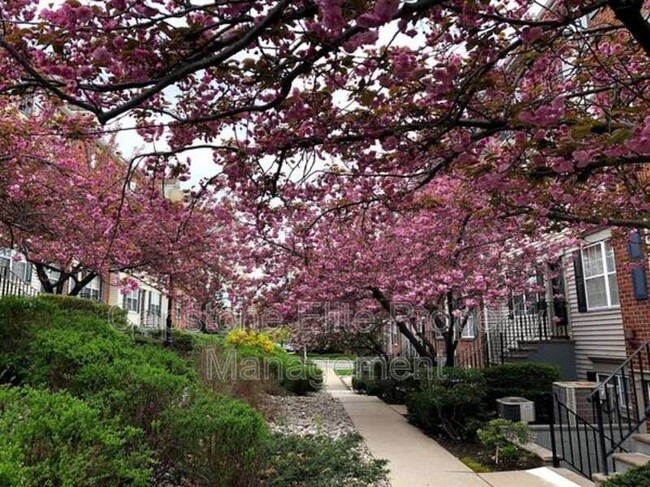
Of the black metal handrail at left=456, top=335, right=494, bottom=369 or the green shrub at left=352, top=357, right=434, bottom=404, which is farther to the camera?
the black metal handrail at left=456, top=335, right=494, bottom=369

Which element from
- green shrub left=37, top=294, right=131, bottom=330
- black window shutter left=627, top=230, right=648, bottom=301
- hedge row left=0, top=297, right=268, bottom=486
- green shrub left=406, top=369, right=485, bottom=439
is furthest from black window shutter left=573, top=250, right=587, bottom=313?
green shrub left=37, top=294, right=131, bottom=330

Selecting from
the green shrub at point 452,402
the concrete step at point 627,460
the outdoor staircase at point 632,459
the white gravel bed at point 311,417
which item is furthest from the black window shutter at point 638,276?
the white gravel bed at point 311,417

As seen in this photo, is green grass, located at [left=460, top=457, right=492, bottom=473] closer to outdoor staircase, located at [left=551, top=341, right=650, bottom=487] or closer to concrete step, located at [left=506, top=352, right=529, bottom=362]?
outdoor staircase, located at [left=551, top=341, right=650, bottom=487]

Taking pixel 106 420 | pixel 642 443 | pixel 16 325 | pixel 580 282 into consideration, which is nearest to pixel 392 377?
pixel 580 282

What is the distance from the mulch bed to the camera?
6.29 m

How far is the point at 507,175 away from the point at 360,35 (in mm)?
1722

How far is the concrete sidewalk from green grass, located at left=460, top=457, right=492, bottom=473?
0.34ft

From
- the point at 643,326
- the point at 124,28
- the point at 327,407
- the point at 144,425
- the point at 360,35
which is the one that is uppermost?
the point at 124,28

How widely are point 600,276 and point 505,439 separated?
20.4 ft

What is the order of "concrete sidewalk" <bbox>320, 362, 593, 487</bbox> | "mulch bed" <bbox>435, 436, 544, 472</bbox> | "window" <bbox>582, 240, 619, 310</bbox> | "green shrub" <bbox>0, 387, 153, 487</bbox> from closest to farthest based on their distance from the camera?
"green shrub" <bbox>0, 387, 153, 487</bbox>, "concrete sidewalk" <bbox>320, 362, 593, 487</bbox>, "mulch bed" <bbox>435, 436, 544, 472</bbox>, "window" <bbox>582, 240, 619, 310</bbox>

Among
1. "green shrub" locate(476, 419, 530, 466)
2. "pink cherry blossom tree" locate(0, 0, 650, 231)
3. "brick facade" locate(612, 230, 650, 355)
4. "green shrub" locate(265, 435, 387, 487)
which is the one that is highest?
"pink cherry blossom tree" locate(0, 0, 650, 231)

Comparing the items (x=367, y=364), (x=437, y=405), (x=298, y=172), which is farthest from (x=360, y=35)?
(x=367, y=364)

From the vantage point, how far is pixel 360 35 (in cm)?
268

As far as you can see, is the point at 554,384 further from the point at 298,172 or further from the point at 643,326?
the point at 298,172
